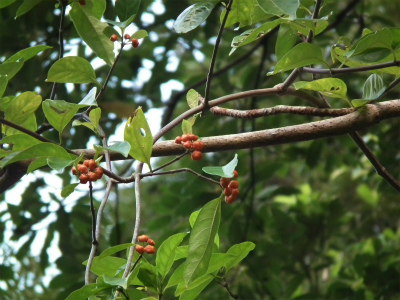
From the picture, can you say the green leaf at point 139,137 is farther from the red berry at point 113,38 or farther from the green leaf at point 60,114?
the red berry at point 113,38

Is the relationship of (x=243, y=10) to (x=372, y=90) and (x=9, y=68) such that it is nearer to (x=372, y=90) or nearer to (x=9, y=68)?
(x=372, y=90)

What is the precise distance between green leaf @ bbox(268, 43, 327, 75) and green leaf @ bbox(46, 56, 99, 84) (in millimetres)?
320

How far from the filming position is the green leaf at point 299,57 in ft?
3.30

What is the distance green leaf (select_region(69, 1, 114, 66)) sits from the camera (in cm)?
111

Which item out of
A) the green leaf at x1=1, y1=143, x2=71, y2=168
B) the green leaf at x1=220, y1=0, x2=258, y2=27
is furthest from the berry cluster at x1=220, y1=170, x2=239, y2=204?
the green leaf at x1=220, y1=0, x2=258, y2=27

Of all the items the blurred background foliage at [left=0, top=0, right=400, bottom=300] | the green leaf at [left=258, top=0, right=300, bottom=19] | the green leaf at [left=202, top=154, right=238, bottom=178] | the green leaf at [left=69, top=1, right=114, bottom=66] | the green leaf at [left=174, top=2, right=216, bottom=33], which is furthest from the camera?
the blurred background foliage at [left=0, top=0, right=400, bottom=300]

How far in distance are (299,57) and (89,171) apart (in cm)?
39

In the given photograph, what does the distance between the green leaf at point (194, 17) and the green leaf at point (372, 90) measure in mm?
294

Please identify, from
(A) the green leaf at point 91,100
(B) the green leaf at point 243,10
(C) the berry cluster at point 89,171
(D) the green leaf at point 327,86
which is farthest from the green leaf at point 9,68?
(D) the green leaf at point 327,86

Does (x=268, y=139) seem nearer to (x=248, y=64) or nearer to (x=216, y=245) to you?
(x=216, y=245)

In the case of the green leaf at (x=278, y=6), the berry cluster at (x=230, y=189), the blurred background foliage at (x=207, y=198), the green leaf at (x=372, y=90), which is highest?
the green leaf at (x=278, y=6)

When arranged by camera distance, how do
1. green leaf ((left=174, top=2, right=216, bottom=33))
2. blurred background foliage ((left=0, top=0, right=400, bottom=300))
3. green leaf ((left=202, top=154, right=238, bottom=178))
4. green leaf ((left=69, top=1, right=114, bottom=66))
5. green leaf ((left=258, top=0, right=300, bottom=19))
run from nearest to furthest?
green leaf ((left=202, top=154, right=238, bottom=178))
green leaf ((left=258, top=0, right=300, bottom=19))
green leaf ((left=174, top=2, right=216, bottom=33))
green leaf ((left=69, top=1, right=114, bottom=66))
blurred background foliage ((left=0, top=0, right=400, bottom=300))

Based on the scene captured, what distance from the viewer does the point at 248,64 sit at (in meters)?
2.87

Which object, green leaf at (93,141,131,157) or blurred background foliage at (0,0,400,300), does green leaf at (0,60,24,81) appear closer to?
green leaf at (93,141,131,157)
